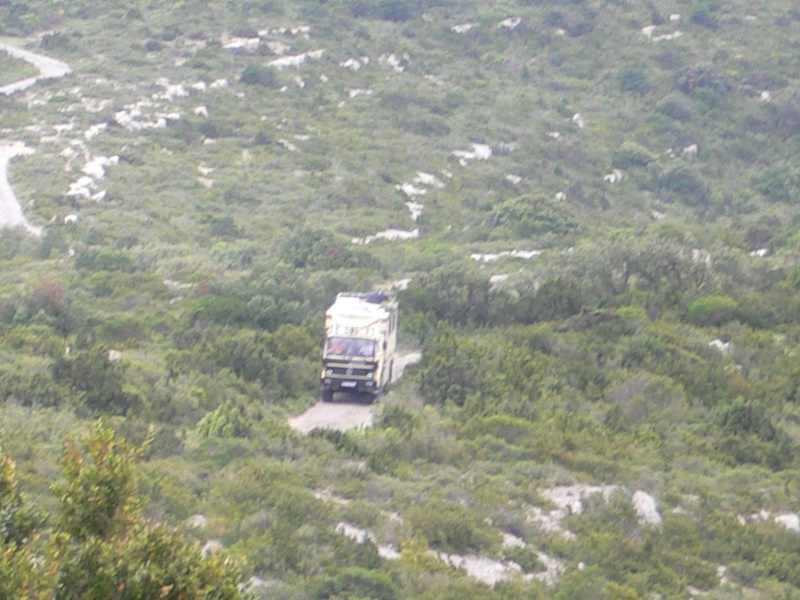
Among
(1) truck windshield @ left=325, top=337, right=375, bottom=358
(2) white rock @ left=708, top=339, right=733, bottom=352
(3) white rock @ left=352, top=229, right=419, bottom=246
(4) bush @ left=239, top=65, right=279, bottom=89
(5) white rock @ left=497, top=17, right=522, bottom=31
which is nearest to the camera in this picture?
(1) truck windshield @ left=325, top=337, right=375, bottom=358

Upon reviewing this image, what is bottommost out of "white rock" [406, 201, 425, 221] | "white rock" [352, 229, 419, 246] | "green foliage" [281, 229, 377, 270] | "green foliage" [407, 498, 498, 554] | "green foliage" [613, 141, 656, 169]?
"green foliage" [613, 141, 656, 169]

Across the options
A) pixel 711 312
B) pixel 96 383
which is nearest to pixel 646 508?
pixel 96 383

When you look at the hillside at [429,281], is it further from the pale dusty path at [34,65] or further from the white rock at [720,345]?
the pale dusty path at [34,65]

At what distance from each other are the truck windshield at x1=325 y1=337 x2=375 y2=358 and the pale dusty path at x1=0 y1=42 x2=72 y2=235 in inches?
797

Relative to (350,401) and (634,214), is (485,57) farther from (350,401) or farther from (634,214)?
(350,401)

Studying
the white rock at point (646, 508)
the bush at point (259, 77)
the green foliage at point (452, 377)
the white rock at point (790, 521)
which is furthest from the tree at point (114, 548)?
the bush at point (259, 77)

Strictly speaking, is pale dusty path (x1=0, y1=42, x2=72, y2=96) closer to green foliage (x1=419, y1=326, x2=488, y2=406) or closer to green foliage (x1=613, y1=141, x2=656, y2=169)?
green foliage (x1=613, y1=141, x2=656, y2=169)

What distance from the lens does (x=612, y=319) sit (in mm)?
28141

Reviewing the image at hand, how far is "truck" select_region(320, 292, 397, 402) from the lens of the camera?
23.4 metres

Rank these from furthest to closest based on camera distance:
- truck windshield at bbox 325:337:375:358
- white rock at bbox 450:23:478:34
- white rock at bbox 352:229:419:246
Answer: white rock at bbox 450:23:478:34 → white rock at bbox 352:229:419:246 → truck windshield at bbox 325:337:375:358

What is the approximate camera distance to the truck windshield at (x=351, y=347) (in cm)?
2350

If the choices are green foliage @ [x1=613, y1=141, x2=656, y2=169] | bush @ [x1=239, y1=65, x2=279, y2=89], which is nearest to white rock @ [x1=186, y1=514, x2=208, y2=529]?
green foliage @ [x1=613, y1=141, x2=656, y2=169]

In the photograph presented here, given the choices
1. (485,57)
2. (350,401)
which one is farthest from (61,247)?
(485,57)

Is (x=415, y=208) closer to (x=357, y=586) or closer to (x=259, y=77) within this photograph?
(x=259, y=77)
